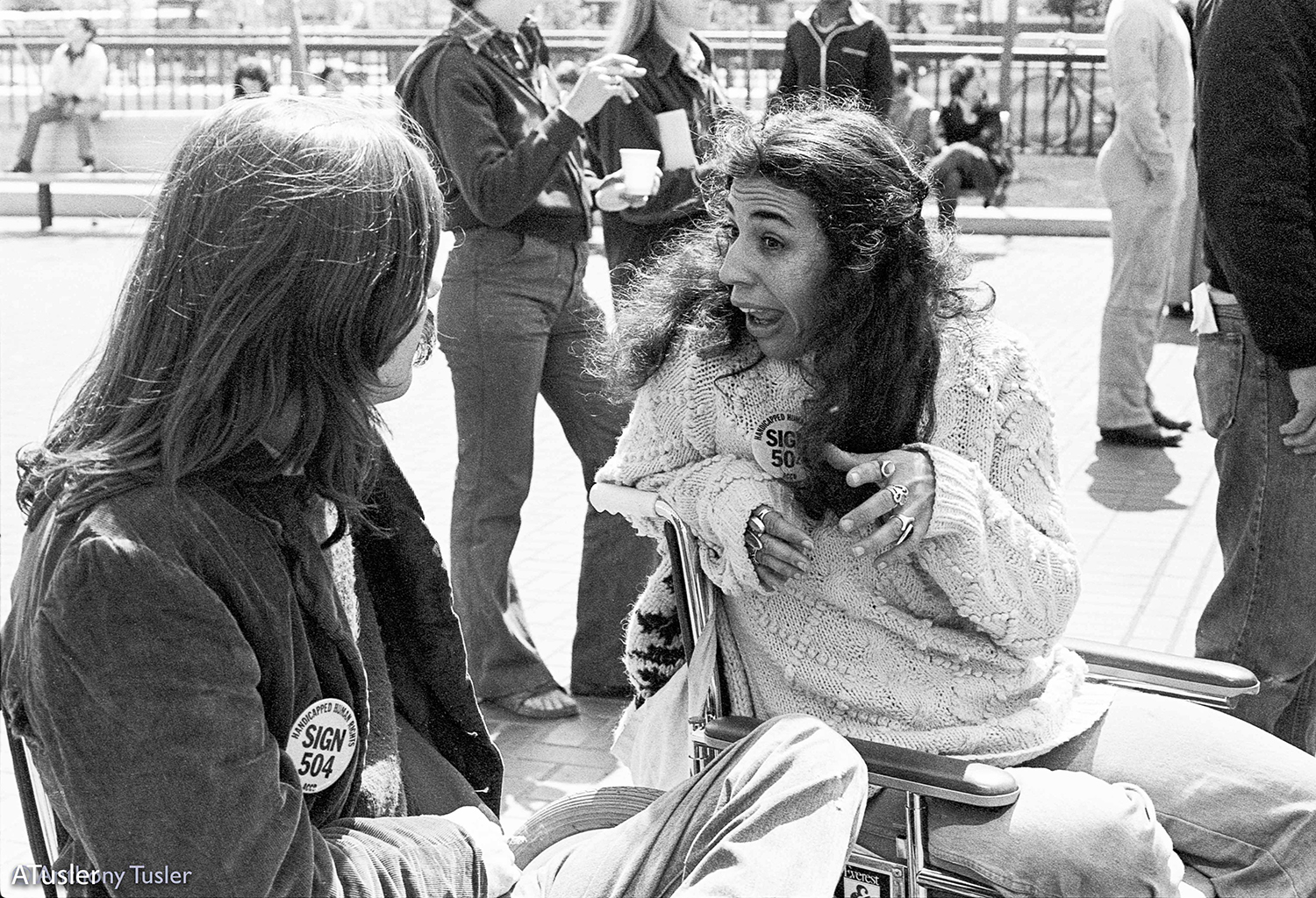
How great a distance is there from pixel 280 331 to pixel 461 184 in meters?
2.32

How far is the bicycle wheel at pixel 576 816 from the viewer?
238cm

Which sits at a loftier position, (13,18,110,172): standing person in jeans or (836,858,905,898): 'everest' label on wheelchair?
(13,18,110,172): standing person in jeans

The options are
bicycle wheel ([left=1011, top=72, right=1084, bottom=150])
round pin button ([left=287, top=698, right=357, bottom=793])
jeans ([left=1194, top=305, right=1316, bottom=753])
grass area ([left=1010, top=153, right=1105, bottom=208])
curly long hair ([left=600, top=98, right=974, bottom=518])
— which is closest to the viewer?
round pin button ([left=287, top=698, right=357, bottom=793])

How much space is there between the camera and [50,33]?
22031 millimetres

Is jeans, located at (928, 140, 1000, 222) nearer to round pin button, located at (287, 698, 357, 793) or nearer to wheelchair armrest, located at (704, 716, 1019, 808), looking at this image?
wheelchair armrest, located at (704, 716, 1019, 808)

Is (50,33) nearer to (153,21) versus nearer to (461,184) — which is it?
(153,21)

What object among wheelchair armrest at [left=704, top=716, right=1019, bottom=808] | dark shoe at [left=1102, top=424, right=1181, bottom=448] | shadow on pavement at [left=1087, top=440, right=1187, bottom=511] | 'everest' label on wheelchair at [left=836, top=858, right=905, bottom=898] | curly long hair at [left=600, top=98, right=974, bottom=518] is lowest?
shadow on pavement at [left=1087, top=440, right=1187, bottom=511]

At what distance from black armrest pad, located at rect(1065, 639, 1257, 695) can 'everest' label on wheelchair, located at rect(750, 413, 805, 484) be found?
2.03 ft

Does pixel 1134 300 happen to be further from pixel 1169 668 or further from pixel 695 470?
pixel 695 470

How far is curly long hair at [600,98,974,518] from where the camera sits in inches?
103

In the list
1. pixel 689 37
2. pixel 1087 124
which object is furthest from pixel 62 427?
pixel 1087 124

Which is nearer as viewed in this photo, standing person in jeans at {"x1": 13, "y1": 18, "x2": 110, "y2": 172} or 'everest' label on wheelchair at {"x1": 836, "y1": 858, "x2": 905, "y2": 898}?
'everest' label on wheelchair at {"x1": 836, "y1": 858, "x2": 905, "y2": 898}

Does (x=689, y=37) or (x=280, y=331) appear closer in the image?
(x=280, y=331)

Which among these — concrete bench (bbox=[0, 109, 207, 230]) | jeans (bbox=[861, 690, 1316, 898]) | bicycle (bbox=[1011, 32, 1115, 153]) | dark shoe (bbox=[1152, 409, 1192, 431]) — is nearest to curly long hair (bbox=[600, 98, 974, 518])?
jeans (bbox=[861, 690, 1316, 898])
